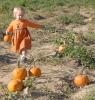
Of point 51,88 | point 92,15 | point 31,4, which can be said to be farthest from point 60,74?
point 31,4

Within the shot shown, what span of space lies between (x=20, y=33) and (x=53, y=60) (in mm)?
899

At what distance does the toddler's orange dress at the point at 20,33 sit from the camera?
944cm

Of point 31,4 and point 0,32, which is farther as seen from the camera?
point 31,4

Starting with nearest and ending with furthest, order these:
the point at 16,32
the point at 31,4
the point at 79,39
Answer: the point at 16,32, the point at 79,39, the point at 31,4

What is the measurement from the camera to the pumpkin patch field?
7.97 m

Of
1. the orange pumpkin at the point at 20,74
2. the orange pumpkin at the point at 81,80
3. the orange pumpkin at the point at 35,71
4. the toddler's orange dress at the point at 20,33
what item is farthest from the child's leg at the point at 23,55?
the orange pumpkin at the point at 81,80

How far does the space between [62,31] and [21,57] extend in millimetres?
2876

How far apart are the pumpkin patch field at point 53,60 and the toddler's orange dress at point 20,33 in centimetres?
28

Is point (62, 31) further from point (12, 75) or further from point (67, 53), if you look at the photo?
point (12, 75)

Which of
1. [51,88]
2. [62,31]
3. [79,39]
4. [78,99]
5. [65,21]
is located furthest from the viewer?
[65,21]

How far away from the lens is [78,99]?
→ 7.66 metres

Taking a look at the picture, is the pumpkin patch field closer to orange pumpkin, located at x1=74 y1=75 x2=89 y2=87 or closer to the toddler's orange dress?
orange pumpkin, located at x1=74 y1=75 x2=89 y2=87

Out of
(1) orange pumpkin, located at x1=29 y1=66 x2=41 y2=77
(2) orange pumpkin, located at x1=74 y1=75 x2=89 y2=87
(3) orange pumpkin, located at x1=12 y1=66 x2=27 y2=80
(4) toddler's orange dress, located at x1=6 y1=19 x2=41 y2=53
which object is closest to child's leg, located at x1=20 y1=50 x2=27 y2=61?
(4) toddler's orange dress, located at x1=6 y1=19 x2=41 y2=53

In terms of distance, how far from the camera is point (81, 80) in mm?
8320
